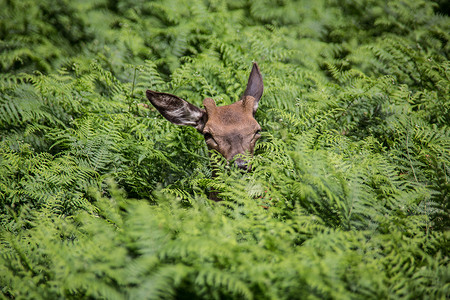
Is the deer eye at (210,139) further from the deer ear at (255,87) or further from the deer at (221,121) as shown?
the deer ear at (255,87)

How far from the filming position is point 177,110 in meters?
5.16

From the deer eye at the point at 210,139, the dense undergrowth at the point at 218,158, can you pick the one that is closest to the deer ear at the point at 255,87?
the dense undergrowth at the point at 218,158

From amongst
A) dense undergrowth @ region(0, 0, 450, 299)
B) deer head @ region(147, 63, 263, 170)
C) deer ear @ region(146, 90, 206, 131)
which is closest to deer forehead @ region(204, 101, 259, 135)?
deer head @ region(147, 63, 263, 170)

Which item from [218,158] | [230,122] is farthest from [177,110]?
[218,158]

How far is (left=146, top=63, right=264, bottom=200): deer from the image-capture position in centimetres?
488

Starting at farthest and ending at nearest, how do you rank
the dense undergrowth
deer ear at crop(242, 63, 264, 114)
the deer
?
deer ear at crop(242, 63, 264, 114)
the deer
the dense undergrowth

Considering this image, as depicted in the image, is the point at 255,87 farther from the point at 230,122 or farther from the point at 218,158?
the point at 218,158

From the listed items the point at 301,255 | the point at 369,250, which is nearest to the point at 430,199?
the point at 369,250

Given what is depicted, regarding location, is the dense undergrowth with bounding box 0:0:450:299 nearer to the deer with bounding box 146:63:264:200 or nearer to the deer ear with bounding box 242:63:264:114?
the deer with bounding box 146:63:264:200

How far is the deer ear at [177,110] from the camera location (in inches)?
198

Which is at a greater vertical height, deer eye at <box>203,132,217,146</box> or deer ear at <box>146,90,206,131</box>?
deer ear at <box>146,90,206,131</box>

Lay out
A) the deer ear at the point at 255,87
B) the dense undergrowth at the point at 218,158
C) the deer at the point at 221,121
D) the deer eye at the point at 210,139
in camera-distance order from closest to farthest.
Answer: the dense undergrowth at the point at 218,158, the deer at the point at 221,121, the deer eye at the point at 210,139, the deer ear at the point at 255,87

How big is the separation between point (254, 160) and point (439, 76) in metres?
4.37

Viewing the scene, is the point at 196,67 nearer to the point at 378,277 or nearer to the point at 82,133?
the point at 82,133
